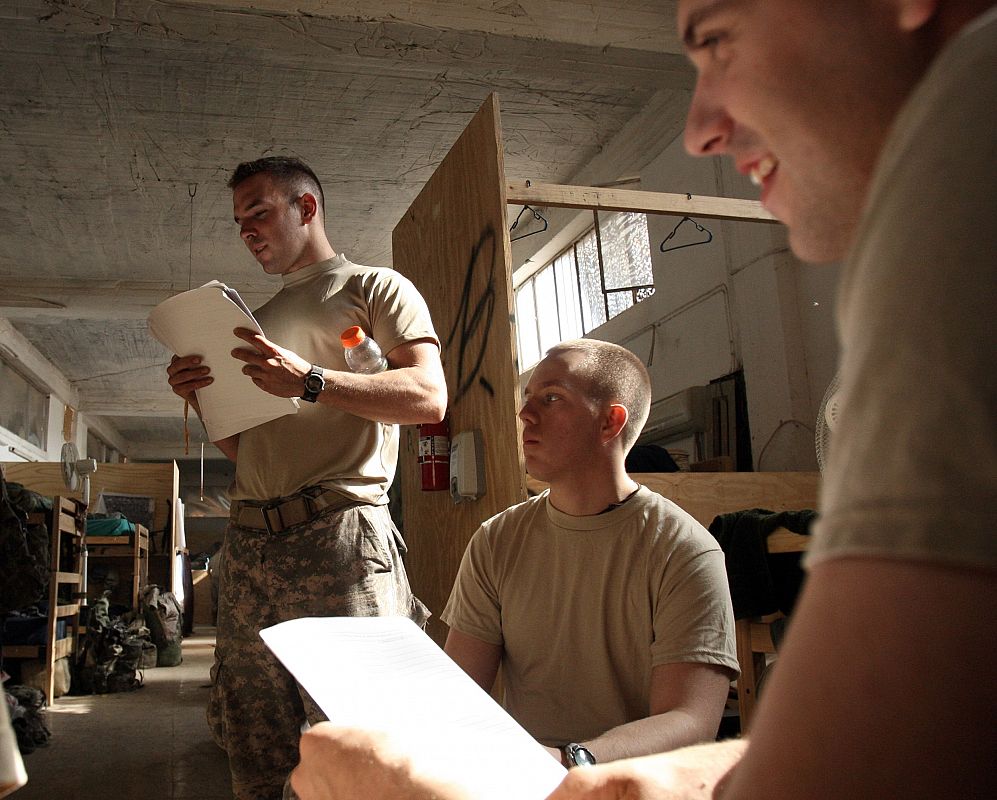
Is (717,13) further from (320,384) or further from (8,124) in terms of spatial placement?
(8,124)

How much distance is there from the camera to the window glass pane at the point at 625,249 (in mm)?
6641

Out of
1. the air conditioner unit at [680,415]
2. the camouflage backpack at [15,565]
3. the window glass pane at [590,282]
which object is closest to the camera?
the camouflage backpack at [15,565]

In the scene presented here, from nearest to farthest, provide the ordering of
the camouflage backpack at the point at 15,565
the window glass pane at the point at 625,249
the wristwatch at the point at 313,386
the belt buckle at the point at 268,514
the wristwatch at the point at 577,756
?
the wristwatch at the point at 577,756 < the wristwatch at the point at 313,386 < the belt buckle at the point at 268,514 < the camouflage backpack at the point at 15,565 < the window glass pane at the point at 625,249

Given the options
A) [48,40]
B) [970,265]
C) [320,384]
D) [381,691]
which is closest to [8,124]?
[48,40]

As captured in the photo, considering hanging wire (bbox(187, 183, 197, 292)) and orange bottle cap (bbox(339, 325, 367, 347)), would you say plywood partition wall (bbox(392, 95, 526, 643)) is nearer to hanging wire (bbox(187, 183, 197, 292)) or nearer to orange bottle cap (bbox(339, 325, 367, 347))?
orange bottle cap (bbox(339, 325, 367, 347))

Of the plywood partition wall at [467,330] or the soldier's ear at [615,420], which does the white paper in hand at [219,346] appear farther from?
the plywood partition wall at [467,330]

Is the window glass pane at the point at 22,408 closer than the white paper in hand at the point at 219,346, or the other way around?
the white paper in hand at the point at 219,346

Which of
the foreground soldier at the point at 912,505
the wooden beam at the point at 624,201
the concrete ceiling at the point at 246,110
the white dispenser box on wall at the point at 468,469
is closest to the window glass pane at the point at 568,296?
the concrete ceiling at the point at 246,110

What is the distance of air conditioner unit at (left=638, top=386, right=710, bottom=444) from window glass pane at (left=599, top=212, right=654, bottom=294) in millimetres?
1103

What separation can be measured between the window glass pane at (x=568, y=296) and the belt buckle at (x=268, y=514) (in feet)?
19.1

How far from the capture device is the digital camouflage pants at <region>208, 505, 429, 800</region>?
A: 202cm

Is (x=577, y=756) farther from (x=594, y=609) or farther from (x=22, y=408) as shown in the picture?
(x=22, y=408)

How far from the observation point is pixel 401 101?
610cm

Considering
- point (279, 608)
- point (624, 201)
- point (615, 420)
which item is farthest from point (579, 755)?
point (624, 201)
